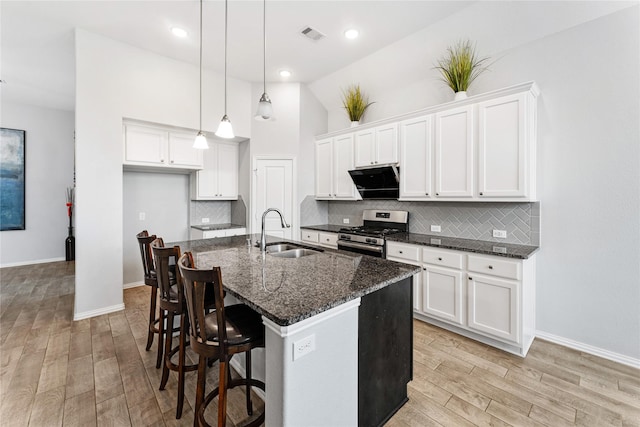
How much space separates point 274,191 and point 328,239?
1.24m

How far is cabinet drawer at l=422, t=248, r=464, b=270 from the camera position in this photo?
2.80m

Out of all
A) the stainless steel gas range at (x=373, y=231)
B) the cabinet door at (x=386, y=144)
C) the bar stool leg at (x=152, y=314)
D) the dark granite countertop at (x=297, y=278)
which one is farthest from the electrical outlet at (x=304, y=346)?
the cabinet door at (x=386, y=144)

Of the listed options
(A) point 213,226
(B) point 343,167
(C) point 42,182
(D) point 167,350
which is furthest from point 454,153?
(C) point 42,182

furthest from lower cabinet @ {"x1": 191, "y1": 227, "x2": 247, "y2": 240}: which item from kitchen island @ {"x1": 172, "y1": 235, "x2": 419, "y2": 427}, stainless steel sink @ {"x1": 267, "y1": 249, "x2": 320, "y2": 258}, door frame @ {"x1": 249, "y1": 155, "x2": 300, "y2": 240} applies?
kitchen island @ {"x1": 172, "y1": 235, "x2": 419, "y2": 427}

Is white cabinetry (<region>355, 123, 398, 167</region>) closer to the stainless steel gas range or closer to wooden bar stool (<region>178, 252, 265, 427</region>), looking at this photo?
the stainless steel gas range

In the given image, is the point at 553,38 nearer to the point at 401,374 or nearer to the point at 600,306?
the point at 600,306

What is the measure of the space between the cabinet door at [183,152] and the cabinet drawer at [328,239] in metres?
2.18

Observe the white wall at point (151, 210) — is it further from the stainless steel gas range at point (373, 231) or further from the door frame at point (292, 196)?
the stainless steel gas range at point (373, 231)

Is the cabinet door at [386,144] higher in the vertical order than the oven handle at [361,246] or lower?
higher

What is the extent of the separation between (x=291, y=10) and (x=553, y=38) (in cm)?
258

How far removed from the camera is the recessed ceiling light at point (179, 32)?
323 cm

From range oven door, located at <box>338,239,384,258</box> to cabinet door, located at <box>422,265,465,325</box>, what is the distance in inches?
22.4

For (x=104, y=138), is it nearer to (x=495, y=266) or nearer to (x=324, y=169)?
(x=324, y=169)

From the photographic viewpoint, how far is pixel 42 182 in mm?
5645
